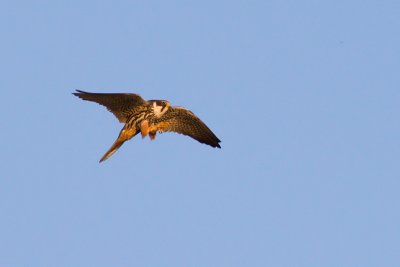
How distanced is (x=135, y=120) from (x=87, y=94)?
4.06 ft

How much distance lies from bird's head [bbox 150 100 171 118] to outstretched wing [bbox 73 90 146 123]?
31 centimetres

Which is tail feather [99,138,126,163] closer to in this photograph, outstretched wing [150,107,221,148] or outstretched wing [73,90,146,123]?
outstretched wing [73,90,146,123]

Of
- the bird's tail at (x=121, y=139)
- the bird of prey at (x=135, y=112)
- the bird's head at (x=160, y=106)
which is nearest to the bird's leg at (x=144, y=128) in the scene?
the bird of prey at (x=135, y=112)

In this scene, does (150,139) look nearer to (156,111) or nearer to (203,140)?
(156,111)

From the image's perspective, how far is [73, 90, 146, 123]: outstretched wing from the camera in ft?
46.3

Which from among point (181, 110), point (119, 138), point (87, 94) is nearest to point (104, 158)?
point (119, 138)

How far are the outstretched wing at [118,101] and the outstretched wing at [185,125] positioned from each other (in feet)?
2.77

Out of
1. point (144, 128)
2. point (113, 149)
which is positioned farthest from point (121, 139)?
point (144, 128)

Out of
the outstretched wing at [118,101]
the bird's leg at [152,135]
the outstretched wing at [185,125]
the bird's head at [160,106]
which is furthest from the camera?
the outstretched wing at [185,125]

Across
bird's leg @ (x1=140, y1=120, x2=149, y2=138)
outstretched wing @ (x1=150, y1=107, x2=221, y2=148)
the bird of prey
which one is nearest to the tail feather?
the bird of prey

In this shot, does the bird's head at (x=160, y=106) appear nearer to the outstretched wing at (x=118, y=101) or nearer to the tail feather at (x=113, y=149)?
the outstretched wing at (x=118, y=101)

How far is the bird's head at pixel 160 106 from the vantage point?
47.8ft

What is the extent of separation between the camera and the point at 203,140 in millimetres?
16641

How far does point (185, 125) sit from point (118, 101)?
2500 mm
